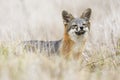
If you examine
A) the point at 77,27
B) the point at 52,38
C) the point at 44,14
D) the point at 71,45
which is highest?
the point at 77,27

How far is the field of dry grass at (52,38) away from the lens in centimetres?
753

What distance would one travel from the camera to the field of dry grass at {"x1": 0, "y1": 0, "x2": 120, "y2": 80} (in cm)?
753

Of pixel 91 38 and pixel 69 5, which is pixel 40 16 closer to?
pixel 69 5

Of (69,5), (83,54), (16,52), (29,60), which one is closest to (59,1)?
(69,5)

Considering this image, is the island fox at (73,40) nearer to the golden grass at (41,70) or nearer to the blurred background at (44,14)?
the golden grass at (41,70)

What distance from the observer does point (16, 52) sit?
927 cm

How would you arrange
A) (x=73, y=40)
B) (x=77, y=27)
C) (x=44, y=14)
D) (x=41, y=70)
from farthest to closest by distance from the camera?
(x=44, y=14), (x=73, y=40), (x=77, y=27), (x=41, y=70)

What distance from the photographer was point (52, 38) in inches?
658

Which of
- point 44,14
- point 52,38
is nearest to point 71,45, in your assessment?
point 52,38

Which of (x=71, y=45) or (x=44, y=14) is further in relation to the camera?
(x=44, y=14)

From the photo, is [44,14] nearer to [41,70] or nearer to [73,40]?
[73,40]

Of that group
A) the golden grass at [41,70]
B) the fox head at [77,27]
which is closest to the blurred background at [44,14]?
the fox head at [77,27]

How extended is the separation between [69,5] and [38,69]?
14.7 m

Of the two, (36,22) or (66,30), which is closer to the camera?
(66,30)
